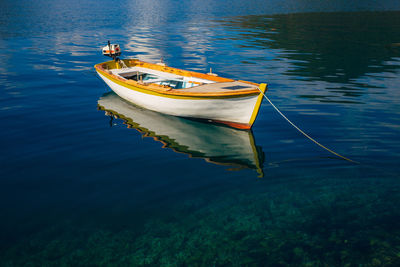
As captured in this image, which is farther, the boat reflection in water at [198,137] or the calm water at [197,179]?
the boat reflection in water at [198,137]

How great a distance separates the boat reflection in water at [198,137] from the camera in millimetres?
12531

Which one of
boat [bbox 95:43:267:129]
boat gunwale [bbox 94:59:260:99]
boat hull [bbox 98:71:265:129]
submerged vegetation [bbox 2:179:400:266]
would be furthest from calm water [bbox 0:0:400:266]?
boat gunwale [bbox 94:59:260:99]

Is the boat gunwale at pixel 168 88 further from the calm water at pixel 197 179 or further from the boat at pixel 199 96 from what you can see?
the calm water at pixel 197 179

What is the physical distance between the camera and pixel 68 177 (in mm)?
11039

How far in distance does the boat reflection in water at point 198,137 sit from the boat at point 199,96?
1.38ft

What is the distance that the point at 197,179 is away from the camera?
434 inches

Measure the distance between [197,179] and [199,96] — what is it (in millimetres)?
4536

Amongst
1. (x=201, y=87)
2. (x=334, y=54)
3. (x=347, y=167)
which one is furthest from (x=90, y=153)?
(x=334, y=54)

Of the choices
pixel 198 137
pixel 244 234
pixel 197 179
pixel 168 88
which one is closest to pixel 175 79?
pixel 168 88

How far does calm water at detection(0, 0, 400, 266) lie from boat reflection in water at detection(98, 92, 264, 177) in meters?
0.07

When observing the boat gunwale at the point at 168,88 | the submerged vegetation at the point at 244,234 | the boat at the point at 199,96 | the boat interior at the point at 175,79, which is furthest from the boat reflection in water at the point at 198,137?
the submerged vegetation at the point at 244,234

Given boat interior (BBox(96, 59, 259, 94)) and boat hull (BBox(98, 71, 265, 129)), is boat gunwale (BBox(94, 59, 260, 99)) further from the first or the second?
boat hull (BBox(98, 71, 265, 129))

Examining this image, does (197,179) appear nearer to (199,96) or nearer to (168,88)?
(199,96)

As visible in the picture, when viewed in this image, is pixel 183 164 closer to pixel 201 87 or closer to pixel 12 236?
pixel 201 87
